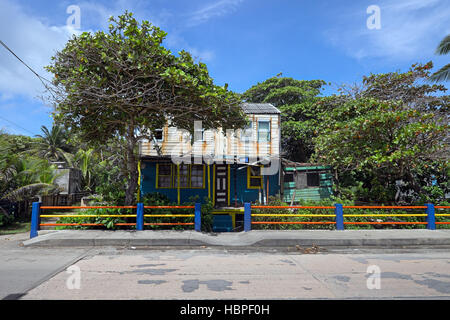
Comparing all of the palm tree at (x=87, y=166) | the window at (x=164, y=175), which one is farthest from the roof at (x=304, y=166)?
the palm tree at (x=87, y=166)

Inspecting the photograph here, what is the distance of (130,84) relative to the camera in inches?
337

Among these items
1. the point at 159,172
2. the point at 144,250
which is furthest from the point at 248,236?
the point at 159,172

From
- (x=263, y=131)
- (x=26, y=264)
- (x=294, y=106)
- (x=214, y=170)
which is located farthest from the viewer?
(x=294, y=106)

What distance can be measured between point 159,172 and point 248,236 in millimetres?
8290

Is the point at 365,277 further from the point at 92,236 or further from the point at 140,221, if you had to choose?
the point at 92,236

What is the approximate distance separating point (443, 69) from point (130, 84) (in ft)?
51.3

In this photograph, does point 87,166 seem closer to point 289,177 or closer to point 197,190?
point 197,190

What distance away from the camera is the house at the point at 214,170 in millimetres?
15547

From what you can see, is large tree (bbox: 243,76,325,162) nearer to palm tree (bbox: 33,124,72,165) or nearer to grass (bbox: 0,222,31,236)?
grass (bbox: 0,222,31,236)

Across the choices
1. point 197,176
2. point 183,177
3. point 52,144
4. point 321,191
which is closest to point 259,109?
point 197,176

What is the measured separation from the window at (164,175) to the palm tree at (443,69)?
15.2 m

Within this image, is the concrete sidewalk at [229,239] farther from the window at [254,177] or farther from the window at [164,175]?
the window at [254,177]

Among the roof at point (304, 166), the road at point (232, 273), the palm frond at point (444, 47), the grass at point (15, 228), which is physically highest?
the palm frond at point (444, 47)

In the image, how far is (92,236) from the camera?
8555mm
